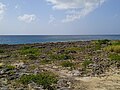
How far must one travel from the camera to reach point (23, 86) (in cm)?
1480

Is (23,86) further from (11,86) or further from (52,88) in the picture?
(52,88)

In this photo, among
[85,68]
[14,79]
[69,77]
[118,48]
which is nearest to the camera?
[14,79]

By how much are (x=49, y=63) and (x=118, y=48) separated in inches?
444

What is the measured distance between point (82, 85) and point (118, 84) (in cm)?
203

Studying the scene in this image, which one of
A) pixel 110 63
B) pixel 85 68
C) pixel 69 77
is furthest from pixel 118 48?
pixel 69 77

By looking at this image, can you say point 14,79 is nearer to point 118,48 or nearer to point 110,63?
point 110,63

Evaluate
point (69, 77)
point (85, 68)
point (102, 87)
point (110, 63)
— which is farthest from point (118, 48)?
point (102, 87)

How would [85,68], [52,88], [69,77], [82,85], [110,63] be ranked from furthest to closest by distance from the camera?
[110,63] < [85,68] < [69,77] < [82,85] < [52,88]

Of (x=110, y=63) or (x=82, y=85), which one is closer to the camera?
(x=82, y=85)

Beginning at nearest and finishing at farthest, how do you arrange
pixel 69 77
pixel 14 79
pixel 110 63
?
pixel 14 79, pixel 69 77, pixel 110 63

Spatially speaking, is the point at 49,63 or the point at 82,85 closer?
the point at 82,85

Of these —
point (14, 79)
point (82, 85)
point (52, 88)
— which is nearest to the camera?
point (52, 88)

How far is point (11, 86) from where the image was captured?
14.8m

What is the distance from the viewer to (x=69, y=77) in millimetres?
17516
